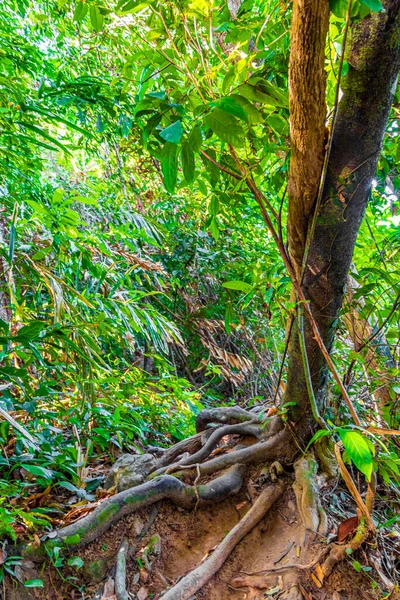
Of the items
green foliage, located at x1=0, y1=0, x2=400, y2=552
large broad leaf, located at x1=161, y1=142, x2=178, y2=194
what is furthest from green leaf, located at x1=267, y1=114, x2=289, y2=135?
large broad leaf, located at x1=161, y1=142, x2=178, y2=194

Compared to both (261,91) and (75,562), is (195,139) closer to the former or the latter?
(261,91)

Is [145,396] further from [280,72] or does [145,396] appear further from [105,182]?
[105,182]

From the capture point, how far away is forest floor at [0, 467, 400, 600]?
1.43 m

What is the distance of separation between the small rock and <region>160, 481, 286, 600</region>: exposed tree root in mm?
601

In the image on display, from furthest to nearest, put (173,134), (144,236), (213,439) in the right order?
(144,236)
(213,439)
(173,134)

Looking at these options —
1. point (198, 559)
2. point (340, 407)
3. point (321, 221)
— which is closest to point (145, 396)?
point (198, 559)

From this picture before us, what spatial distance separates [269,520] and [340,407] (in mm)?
682

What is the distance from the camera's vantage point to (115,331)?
7.81 feet

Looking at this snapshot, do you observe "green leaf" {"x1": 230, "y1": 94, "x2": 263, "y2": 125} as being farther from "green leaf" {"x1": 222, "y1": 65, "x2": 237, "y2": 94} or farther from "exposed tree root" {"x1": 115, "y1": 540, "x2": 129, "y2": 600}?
"exposed tree root" {"x1": 115, "y1": 540, "x2": 129, "y2": 600}

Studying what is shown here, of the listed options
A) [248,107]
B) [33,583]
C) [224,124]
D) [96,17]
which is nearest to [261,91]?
[248,107]

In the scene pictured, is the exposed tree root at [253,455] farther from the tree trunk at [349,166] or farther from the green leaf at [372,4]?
the green leaf at [372,4]

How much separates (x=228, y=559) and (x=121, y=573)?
0.48 m

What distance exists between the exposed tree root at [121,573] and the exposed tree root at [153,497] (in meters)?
0.12

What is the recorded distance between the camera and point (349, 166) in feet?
4.39
